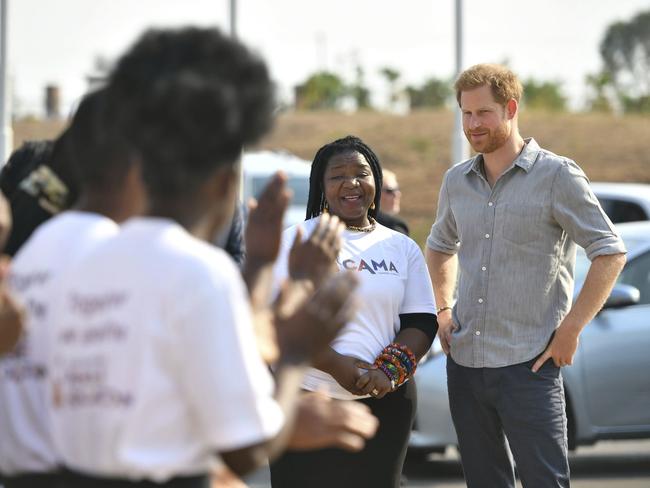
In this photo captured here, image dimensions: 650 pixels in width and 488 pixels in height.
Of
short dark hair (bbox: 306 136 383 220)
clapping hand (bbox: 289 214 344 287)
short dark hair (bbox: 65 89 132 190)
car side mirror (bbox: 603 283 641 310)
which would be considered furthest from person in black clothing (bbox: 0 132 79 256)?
car side mirror (bbox: 603 283 641 310)

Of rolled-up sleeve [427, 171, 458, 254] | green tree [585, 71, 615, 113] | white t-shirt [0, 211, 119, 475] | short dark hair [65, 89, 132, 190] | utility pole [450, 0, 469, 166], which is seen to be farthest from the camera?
green tree [585, 71, 615, 113]

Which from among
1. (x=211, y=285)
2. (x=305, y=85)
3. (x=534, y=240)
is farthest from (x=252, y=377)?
(x=305, y=85)

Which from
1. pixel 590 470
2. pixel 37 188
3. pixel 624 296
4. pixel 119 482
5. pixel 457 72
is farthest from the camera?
pixel 457 72

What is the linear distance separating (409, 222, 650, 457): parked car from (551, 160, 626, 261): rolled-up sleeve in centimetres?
317

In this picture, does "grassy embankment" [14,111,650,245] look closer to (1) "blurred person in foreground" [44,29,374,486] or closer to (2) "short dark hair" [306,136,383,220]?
(2) "short dark hair" [306,136,383,220]

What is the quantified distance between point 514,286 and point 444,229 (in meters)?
0.62

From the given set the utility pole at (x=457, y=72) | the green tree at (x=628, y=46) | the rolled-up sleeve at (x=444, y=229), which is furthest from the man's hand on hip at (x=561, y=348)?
Result: the green tree at (x=628, y=46)

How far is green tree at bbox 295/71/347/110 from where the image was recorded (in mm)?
40844

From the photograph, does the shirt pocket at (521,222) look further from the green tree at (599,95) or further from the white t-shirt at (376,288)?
the green tree at (599,95)

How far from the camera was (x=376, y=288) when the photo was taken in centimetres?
536

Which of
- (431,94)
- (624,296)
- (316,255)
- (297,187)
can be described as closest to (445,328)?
(316,255)

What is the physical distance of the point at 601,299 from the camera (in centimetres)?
541

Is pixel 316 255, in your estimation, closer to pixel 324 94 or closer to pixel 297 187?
pixel 297 187

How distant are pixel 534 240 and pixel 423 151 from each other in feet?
89.4
